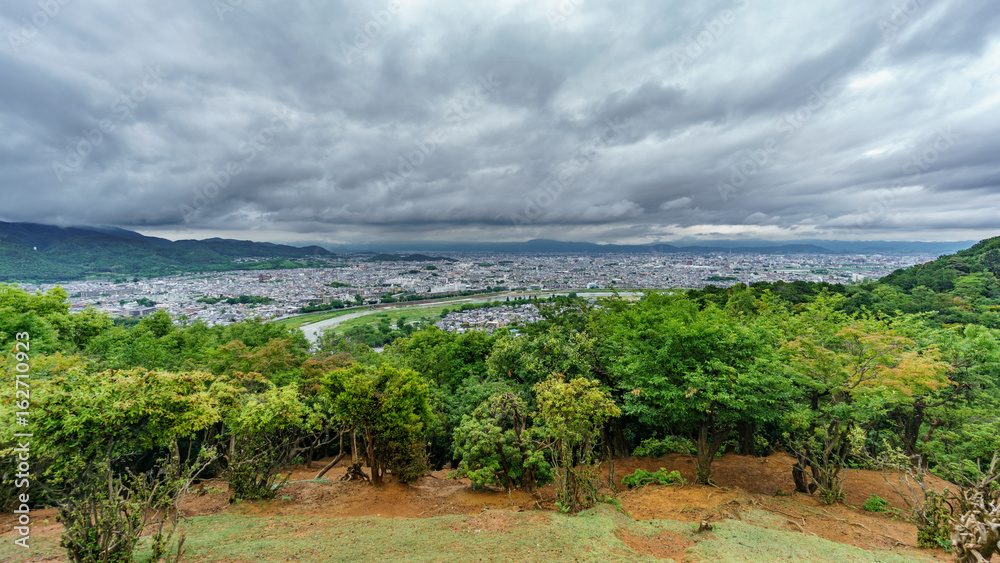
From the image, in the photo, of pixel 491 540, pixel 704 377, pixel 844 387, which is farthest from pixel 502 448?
pixel 844 387

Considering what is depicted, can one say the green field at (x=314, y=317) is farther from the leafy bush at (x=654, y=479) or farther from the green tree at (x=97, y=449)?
the leafy bush at (x=654, y=479)

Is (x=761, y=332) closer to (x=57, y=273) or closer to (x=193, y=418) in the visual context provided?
(x=193, y=418)

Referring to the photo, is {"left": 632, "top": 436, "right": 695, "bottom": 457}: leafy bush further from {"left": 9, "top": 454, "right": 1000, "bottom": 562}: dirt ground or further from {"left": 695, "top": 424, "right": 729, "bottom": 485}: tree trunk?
{"left": 695, "top": 424, "right": 729, "bottom": 485}: tree trunk

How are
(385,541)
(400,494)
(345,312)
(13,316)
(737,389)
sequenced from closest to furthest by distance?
(385,541), (737,389), (400,494), (13,316), (345,312)

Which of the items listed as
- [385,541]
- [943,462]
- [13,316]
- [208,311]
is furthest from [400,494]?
[208,311]

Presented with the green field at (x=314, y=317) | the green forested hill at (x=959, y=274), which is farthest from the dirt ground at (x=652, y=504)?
the green field at (x=314, y=317)
